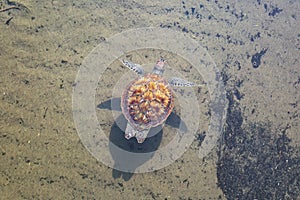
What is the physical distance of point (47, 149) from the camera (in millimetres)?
7398

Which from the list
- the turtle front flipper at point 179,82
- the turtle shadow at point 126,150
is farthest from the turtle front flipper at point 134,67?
the turtle shadow at point 126,150

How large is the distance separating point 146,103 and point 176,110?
1.18 m

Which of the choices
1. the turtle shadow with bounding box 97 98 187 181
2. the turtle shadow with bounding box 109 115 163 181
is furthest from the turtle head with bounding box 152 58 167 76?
the turtle shadow with bounding box 109 115 163 181

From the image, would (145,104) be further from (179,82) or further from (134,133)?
(179,82)

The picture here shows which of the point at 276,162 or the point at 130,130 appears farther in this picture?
the point at 276,162

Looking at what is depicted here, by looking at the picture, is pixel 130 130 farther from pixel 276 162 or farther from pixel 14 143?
pixel 276 162

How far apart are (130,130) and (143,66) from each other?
169 centimetres

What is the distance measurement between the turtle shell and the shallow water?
0.63m

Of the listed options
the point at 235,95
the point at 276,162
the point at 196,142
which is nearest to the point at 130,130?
the point at 196,142

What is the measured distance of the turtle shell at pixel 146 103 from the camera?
7.28 meters

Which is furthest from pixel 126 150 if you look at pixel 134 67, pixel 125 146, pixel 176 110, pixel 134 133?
pixel 134 67

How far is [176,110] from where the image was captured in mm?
8219

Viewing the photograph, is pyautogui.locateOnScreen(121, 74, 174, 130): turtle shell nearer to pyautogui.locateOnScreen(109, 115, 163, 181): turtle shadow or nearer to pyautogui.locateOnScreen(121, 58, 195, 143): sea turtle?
pyautogui.locateOnScreen(121, 58, 195, 143): sea turtle

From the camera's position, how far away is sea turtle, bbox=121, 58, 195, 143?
729 centimetres
